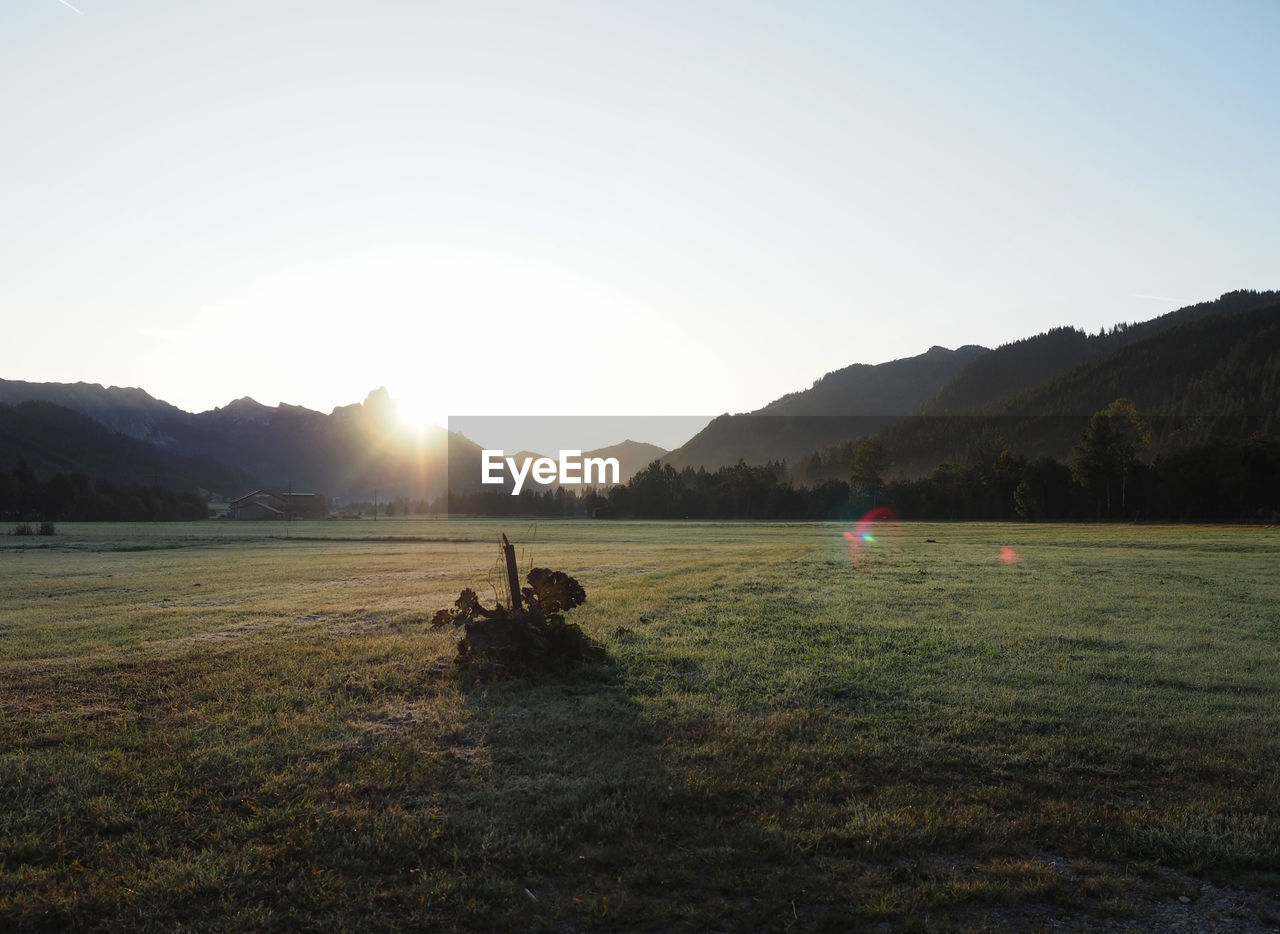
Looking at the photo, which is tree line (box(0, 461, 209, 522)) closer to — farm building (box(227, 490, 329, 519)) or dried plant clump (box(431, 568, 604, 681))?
farm building (box(227, 490, 329, 519))

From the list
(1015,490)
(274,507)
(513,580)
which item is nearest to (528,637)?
(513,580)

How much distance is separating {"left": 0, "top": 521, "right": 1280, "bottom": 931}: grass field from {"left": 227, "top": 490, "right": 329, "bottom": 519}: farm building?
144263 mm

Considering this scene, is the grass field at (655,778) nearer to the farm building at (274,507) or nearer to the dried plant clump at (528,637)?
the dried plant clump at (528,637)

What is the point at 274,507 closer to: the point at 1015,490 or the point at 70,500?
the point at 70,500

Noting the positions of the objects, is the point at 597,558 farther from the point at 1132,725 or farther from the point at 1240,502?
the point at 1240,502

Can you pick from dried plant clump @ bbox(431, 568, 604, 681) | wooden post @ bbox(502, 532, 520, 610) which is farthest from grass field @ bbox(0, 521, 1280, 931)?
wooden post @ bbox(502, 532, 520, 610)

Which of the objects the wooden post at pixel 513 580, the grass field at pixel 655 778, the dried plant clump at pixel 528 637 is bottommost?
the grass field at pixel 655 778

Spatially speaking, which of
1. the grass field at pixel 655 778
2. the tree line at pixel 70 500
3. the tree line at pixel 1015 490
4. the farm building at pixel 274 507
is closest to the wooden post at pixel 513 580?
the grass field at pixel 655 778

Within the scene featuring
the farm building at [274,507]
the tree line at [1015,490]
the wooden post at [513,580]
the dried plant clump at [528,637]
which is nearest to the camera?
the dried plant clump at [528,637]

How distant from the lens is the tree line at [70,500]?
119812 millimetres

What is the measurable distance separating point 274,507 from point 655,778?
17118 centimetres

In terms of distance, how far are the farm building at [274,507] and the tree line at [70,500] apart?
20.1 m

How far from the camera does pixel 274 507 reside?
162 m

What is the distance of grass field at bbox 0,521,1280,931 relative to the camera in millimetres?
5918
